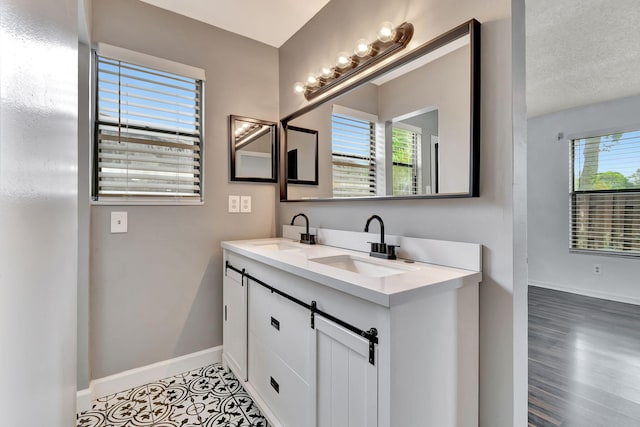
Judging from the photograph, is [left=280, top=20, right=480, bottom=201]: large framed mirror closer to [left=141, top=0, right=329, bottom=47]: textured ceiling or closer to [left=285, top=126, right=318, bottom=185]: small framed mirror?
[left=285, top=126, right=318, bottom=185]: small framed mirror

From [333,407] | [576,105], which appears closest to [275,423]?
[333,407]

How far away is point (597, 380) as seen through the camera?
6.56ft

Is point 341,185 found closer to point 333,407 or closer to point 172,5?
point 333,407

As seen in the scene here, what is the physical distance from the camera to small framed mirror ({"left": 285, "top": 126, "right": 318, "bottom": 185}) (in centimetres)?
221

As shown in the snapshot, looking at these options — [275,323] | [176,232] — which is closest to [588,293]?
[275,323]

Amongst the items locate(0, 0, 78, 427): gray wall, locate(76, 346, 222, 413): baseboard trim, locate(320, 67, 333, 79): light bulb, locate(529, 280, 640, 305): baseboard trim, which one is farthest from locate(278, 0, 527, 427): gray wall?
locate(529, 280, 640, 305): baseboard trim

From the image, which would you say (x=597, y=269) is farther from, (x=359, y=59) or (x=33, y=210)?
(x=33, y=210)

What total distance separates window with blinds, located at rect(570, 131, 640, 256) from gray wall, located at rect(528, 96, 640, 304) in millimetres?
111

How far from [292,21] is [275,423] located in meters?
2.57

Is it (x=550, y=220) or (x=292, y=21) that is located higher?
(x=292, y=21)

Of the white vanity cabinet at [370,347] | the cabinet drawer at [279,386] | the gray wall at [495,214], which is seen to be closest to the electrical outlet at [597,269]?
the gray wall at [495,214]

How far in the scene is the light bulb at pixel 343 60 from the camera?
1843 mm

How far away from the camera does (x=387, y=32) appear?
61.1 inches

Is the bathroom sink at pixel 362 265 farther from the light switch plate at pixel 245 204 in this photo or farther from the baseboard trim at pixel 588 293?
the baseboard trim at pixel 588 293
